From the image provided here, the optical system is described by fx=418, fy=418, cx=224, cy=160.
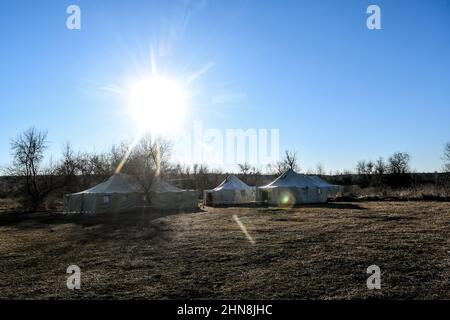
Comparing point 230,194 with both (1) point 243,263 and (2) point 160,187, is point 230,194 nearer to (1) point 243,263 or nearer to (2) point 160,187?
(2) point 160,187

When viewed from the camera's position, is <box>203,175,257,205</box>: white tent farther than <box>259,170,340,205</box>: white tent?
Yes

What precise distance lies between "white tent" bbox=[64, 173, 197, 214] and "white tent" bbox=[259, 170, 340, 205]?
22.9 feet

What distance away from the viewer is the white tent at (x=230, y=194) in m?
40.6

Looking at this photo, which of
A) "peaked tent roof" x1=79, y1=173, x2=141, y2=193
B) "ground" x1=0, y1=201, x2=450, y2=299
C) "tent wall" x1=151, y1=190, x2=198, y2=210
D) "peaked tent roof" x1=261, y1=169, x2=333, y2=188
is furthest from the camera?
"peaked tent roof" x1=261, y1=169, x2=333, y2=188

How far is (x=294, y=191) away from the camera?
36438 mm

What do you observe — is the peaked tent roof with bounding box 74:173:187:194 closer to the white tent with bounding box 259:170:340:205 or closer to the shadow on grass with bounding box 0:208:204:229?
the shadow on grass with bounding box 0:208:204:229

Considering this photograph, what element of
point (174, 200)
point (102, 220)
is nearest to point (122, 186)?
point (174, 200)

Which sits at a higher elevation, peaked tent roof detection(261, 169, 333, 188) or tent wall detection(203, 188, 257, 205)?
peaked tent roof detection(261, 169, 333, 188)

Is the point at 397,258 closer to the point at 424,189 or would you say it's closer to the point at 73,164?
the point at 424,189

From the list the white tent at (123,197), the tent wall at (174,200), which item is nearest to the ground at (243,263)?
the white tent at (123,197)

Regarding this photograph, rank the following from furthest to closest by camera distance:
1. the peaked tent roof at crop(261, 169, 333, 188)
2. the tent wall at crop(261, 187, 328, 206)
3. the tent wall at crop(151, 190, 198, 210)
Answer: the peaked tent roof at crop(261, 169, 333, 188) → the tent wall at crop(261, 187, 328, 206) → the tent wall at crop(151, 190, 198, 210)

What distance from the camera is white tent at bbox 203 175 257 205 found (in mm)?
40562

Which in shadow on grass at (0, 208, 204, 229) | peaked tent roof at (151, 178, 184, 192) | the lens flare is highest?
peaked tent roof at (151, 178, 184, 192)

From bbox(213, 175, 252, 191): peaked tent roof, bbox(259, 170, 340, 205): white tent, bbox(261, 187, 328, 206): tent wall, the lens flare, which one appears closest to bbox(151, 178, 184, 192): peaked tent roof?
bbox(213, 175, 252, 191): peaked tent roof
